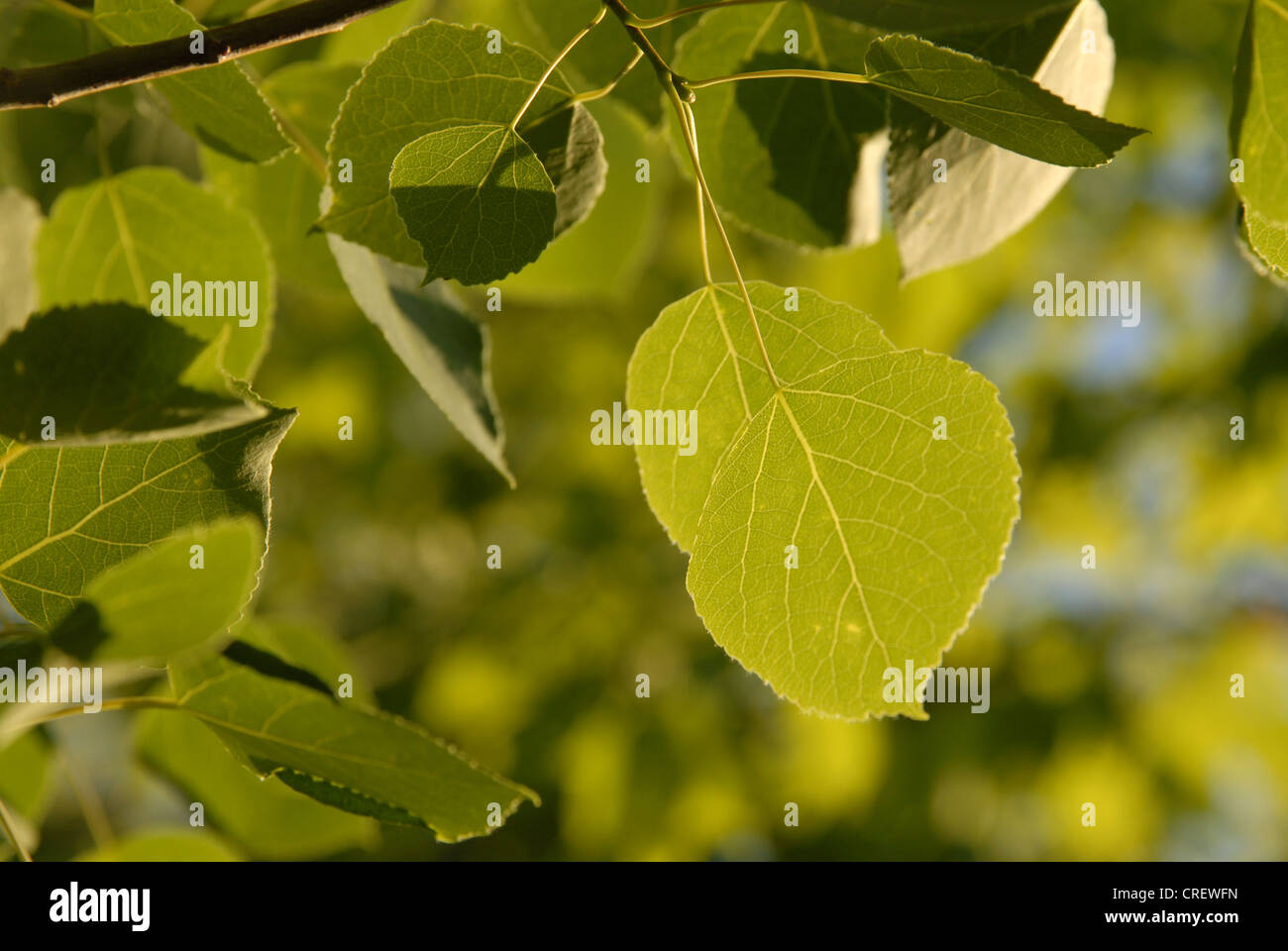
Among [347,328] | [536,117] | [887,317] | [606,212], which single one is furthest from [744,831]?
[536,117]

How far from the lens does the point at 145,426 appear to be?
0.44 meters

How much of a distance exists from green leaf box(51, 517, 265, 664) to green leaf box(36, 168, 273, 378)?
419mm

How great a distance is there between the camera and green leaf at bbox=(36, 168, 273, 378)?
812mm

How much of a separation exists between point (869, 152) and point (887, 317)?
5.51 feet

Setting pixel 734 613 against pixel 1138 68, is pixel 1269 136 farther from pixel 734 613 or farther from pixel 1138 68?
pixel 1138 68

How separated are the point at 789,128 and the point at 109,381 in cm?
48

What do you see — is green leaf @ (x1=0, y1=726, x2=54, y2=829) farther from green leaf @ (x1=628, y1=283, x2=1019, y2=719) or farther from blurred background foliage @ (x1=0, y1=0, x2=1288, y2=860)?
blurred background foliage @ (x1=0, y1=0, x2=1288, y2=860)

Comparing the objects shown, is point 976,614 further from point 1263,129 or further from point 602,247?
point 1263,129

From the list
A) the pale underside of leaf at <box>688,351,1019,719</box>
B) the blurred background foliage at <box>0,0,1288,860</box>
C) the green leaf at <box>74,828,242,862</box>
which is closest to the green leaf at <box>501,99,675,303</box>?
the pale underside of leaf at <box>688,351,1019,719</box>

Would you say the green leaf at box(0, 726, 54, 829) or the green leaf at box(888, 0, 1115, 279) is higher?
the green leaf at box(888, 0, 1115, 279)

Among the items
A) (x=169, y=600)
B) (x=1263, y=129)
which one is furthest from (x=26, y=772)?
(x=1263, y=129)

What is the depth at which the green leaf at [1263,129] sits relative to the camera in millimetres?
506

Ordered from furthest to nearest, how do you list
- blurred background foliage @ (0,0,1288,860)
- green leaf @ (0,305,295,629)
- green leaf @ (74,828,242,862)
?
blurred background foliage @ (0,0,1288,860) → green leaf @ (74,828,242,862) → green leaf @ (0,305,295,629)

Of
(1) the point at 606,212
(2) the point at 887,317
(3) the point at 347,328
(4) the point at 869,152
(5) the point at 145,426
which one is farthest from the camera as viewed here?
(3) the point at 347,328
